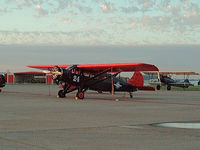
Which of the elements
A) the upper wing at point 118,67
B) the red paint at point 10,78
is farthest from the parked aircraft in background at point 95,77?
the red paint at point 10,78

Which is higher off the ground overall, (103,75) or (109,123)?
(103,75)

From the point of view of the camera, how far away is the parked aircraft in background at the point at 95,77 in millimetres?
24078

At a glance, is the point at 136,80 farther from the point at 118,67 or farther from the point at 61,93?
the point at 61,93

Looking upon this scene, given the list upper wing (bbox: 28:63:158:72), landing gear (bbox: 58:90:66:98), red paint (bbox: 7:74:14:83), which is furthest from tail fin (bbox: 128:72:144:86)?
red paint (bbox: 7:74:14:83)

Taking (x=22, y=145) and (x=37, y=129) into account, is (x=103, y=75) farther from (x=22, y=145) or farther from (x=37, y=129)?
(x=22, y=145)

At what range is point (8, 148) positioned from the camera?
22.6 ft

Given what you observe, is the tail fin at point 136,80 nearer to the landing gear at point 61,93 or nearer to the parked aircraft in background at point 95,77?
the parked aircraft in background at point 95,77

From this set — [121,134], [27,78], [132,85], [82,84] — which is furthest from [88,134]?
[27,78]

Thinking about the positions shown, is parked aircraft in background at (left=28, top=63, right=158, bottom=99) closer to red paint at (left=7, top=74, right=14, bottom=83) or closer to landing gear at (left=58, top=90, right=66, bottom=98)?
landing gear at (left=58, top=90, right=66, bottom=98)

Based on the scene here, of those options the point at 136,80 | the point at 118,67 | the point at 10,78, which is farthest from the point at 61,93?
the point at 10,78

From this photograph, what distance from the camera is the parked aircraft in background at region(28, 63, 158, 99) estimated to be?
24.1 m

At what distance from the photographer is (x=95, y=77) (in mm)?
26000

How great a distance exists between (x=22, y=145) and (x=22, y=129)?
7.26 ft

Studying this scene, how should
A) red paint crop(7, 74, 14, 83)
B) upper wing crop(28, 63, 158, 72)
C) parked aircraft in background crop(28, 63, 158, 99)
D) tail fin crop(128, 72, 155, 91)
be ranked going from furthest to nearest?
red paint crop(7, 74, 14, 83)
tail fin crop(128, 72, 155, 91)
parked aircraft in background crop(28, 63, 158, 99)
upper wing crop(28, 63, 158, 72)
